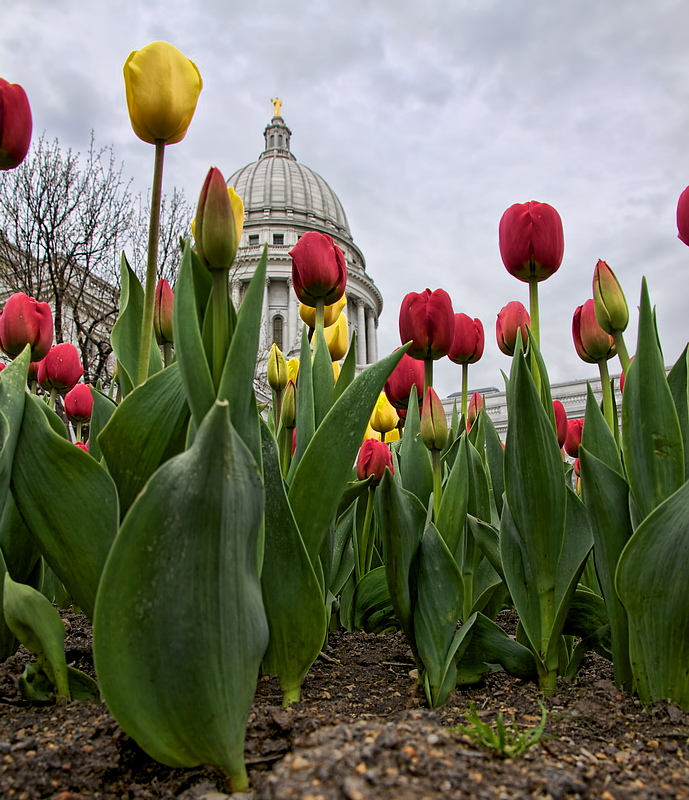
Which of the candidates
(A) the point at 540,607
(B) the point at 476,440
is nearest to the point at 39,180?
(B) the point at 476,440

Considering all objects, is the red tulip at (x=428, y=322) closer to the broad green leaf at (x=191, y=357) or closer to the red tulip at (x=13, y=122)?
the broad green leaf at (x=191, y=357)

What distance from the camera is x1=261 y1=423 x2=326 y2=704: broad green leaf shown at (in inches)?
31.0

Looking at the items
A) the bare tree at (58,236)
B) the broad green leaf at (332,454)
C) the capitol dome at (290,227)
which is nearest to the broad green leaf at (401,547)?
the broad green leaf at (332,454)

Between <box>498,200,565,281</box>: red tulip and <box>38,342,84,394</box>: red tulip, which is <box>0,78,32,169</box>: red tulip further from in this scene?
<box>38,342,84,394</box>: red tulip

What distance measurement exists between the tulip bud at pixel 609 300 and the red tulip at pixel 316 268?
0.46 metres

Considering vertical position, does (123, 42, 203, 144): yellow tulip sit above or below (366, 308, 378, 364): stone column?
below

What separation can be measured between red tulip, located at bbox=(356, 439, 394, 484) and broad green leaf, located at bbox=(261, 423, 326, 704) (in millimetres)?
544

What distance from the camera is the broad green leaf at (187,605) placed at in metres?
0.55

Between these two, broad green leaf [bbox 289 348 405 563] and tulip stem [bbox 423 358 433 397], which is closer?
broad green leaf [bbox 289 348 405 563]

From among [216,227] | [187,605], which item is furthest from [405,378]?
[187,605]

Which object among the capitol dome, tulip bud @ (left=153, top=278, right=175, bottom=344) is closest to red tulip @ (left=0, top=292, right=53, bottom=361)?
tulip bud @ (left=153, top=278, right=175, bottom=344)

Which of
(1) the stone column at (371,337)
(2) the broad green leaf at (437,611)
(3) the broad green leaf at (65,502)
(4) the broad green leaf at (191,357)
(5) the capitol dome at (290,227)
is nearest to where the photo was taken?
(4) the broad green leaf at (191,357)

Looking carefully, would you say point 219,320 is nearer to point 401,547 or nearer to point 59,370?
point 401,547

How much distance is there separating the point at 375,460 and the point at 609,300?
1.89ft
